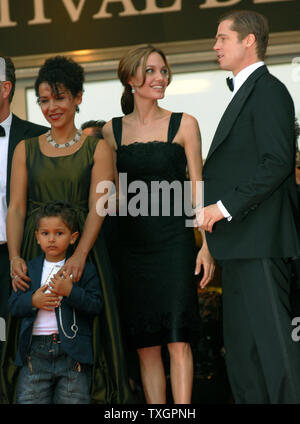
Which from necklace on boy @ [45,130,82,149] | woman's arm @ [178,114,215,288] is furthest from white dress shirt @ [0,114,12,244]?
woman's arm @ [178,114,215,288]

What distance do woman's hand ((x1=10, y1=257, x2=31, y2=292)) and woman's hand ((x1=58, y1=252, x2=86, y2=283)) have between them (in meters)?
0.17

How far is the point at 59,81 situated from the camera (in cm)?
357

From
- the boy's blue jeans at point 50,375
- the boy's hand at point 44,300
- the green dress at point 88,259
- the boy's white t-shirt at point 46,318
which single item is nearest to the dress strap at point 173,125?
the green dress at point 88,259

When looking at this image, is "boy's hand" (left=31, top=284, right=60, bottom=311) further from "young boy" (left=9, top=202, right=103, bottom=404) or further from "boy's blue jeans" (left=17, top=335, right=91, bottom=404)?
"boy's blue jeans" (left=17, top=335, right=91, bottom=404)

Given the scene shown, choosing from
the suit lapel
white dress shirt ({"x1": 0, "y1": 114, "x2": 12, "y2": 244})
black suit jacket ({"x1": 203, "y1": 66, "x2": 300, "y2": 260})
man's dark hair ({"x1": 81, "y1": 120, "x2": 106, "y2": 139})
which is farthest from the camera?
man's dark hair ({"x1": 81, "y1": 120, "x2": 106, "y2": 139})

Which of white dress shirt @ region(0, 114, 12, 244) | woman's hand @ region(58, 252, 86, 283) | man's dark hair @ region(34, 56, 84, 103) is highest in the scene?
man's dark hair @ region(34, 56, 84, 103)

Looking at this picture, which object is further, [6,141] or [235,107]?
[6,141]

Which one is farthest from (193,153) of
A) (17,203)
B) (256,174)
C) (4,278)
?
(4,278)

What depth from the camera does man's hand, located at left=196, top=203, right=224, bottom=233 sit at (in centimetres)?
314

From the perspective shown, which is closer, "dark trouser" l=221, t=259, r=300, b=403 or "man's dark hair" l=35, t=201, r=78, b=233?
"dark trouser" l=221, t=259, r=300, b=403

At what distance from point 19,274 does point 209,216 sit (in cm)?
86

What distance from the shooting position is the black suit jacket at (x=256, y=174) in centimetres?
308

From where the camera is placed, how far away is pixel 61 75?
11.7 ft

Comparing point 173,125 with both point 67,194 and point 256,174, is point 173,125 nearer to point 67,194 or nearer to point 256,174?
point 67,194
